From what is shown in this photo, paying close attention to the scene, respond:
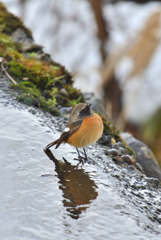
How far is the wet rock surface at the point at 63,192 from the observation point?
237 centimetres

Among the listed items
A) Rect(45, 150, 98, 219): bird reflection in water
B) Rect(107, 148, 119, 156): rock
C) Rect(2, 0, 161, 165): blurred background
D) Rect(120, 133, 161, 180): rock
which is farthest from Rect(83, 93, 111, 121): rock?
Rect(2, 0, 161, 165): blurred background

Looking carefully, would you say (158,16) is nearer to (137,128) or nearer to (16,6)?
(137,128)

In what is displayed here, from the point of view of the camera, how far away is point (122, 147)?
15.3 feet

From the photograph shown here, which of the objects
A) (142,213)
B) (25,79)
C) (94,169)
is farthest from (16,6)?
(142,213)

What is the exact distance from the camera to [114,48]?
12312 millimetres

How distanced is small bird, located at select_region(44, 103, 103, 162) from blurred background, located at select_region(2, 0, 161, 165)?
6.48 meters

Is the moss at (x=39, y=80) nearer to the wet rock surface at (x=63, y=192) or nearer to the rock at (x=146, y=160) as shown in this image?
the wet rock surface at (x=63, y=192)

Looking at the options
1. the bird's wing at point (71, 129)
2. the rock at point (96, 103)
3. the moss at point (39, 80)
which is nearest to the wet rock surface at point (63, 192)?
the bird's wing at point (71, 129)

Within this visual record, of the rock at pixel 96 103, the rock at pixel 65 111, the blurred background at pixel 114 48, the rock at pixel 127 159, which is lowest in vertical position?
the rock at pixel 127 159

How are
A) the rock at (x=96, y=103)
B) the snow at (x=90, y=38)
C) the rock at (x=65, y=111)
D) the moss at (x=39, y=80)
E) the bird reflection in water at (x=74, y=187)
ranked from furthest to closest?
the snow at (x=90, y=38)
the rock at (x=96, y=103)
the rock at (x=65, y=111)
the moss at (x=39, y=80)
the bird reflection in water at (x=74, y=187)

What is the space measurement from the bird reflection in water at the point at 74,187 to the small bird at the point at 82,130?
29cm

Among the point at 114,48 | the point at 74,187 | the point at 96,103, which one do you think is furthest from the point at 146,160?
the point at 114,48

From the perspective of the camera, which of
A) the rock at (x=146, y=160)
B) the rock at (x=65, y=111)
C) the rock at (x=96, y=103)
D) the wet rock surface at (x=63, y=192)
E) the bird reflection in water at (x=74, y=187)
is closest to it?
the wet rock surface at (x=63, y=192)

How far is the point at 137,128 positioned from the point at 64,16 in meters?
5.09
